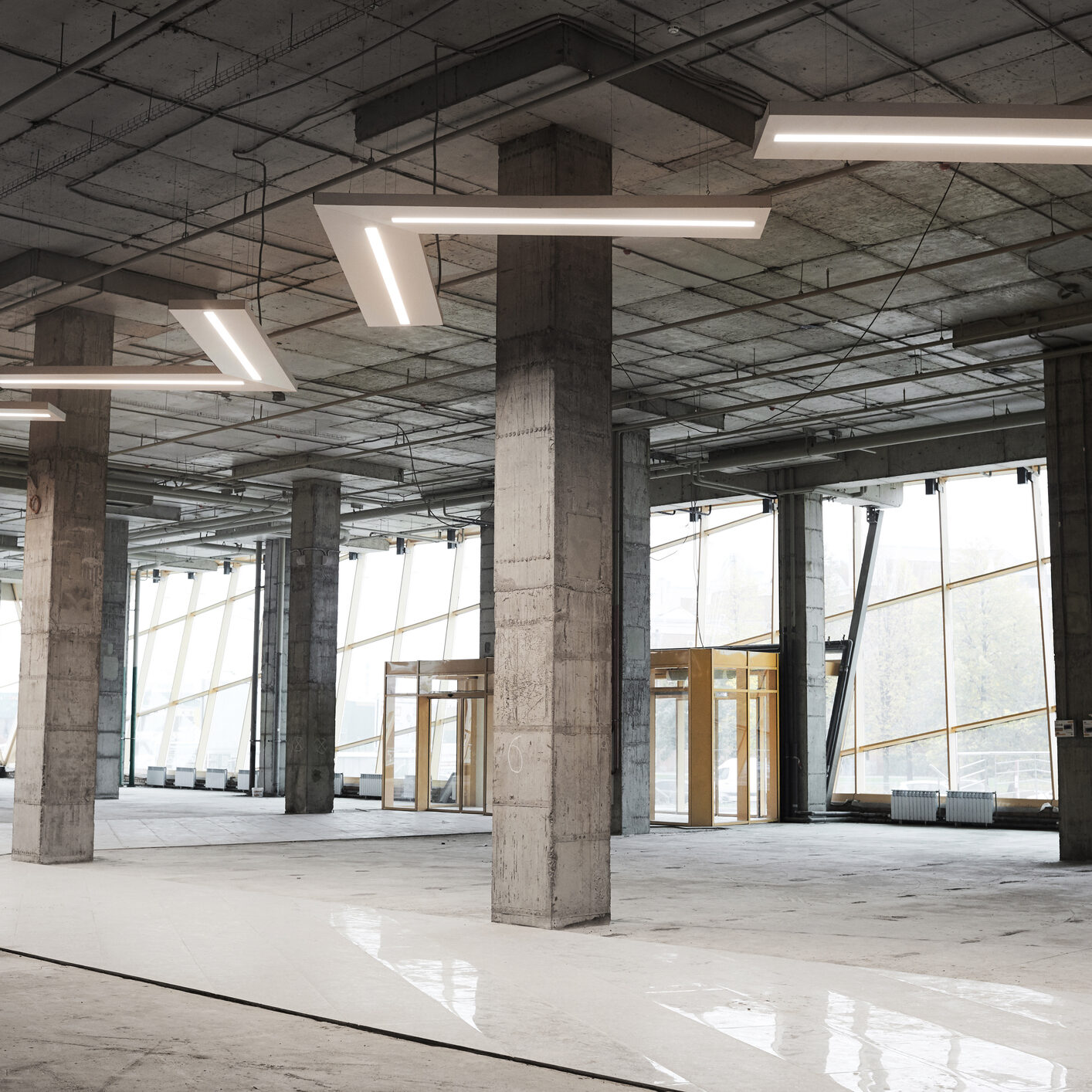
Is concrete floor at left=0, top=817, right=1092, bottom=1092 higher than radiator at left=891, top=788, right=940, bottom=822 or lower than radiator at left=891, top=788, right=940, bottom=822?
higher

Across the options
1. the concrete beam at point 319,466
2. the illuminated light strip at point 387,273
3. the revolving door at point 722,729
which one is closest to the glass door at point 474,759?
the revolving door at point 722,729

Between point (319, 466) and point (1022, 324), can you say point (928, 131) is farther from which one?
point (319, 466)

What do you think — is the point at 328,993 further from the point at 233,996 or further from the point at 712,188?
the point at 712,188

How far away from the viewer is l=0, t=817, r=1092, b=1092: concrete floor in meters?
6.25

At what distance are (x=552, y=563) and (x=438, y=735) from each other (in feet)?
70.4

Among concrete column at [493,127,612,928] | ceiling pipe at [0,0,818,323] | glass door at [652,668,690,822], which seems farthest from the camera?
glass door at [652,668,690,822]

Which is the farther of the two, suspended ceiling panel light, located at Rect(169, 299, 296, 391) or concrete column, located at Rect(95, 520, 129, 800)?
concrete column, located at Rect(95, 520, 129, 800)

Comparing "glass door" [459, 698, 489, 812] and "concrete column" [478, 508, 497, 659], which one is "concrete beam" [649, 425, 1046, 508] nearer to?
Result: "concrete column" [478, 508, 497, 659]

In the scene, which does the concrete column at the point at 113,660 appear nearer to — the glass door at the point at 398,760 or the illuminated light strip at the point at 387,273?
the glass door at the point at 398,760

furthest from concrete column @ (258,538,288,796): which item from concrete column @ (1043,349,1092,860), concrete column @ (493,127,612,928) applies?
concrete column @ (493,127,612,928)

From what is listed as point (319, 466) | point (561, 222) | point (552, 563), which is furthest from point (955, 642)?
point (561, 222)

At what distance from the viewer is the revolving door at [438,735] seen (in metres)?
28.6

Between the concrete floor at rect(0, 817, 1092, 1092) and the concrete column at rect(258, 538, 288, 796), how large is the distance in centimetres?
1822

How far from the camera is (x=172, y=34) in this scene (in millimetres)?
10125
